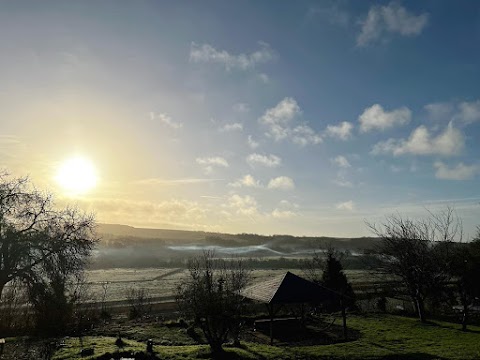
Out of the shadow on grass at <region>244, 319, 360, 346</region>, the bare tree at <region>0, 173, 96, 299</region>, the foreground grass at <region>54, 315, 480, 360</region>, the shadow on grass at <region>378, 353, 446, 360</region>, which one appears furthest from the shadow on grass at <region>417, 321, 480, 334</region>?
the bare tree at <region>0, 173, 96, 299</region>

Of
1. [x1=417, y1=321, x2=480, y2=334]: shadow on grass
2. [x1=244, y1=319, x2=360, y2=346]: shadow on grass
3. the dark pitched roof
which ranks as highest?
the dark pitched roof

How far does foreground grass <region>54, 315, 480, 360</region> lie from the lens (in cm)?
1831

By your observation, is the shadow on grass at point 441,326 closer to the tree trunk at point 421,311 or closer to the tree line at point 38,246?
the tree trunk at point 421,311

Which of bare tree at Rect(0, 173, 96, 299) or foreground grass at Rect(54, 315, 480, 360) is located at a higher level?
bare tree at Rect(0, 173, 96, 299)

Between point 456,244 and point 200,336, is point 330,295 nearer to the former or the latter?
point 200,336

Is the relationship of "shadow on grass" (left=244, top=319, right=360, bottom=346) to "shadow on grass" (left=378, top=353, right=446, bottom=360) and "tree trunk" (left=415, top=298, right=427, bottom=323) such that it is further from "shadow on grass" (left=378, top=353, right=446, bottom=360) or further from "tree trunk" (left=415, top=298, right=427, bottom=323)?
"tree trunk" (left=415, top=298, right=427, bottom=323)

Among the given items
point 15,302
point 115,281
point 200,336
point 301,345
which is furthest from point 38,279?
point 115,281

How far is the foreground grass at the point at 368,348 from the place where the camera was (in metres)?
18.3

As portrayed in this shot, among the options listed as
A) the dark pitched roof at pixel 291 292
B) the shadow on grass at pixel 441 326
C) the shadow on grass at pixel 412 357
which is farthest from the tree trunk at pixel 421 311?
the shadow on grass at pixel 412 357

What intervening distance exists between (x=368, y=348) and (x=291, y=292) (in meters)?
5.31

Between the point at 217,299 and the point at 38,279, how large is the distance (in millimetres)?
10425

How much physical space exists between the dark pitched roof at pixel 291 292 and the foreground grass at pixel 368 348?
2.89 m

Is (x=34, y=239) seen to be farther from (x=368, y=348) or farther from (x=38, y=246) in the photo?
(x=368, y=348)

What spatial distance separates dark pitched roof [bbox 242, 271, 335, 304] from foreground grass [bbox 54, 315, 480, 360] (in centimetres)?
289
